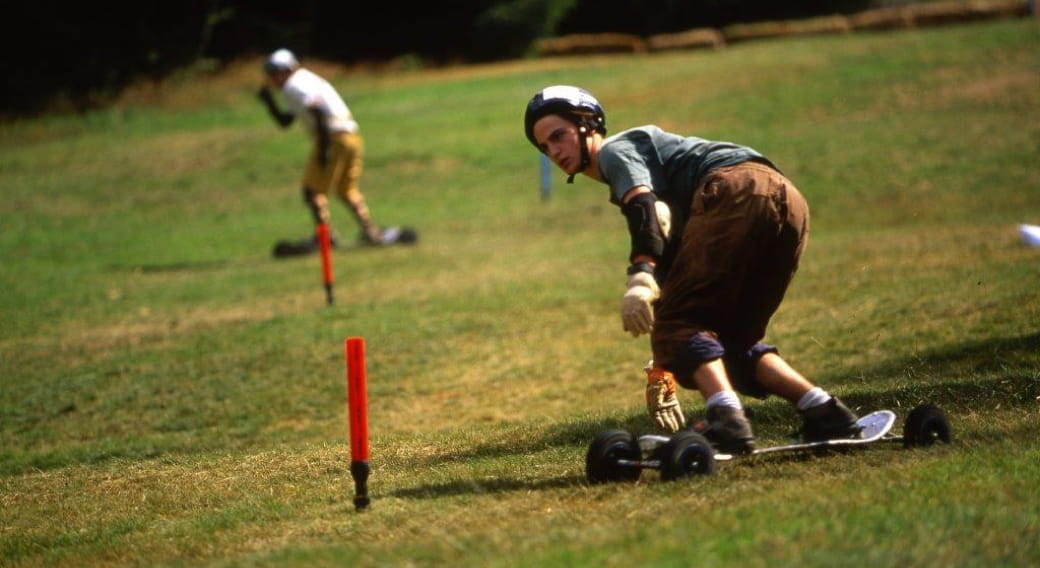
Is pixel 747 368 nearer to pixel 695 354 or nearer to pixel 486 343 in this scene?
pixel 695 354

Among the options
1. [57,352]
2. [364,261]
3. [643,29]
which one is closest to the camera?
[57,352]

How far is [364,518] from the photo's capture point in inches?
236

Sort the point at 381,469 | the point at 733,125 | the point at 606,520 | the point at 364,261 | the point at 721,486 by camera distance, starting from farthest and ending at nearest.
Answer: the point at 733,125
the point at 364,261
the point at 381,469
the point at 721,486
the point at 606,520

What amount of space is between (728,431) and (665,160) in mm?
1248

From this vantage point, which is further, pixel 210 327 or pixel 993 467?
pixel 210 327

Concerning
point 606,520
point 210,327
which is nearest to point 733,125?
point 210,327

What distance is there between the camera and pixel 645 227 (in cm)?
627

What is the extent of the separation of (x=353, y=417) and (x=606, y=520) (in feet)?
3.78

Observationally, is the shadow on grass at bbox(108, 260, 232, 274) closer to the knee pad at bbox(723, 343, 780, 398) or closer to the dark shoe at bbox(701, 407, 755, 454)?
the knee pad at bbox(723, 343, 780, 398)

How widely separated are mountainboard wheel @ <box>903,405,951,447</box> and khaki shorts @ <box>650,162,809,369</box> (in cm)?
74

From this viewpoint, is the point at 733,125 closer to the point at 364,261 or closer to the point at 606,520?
the point at 364,261

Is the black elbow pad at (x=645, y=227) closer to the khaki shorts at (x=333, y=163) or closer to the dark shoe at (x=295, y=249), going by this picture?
the khaki shorts at (x=333, y=163)

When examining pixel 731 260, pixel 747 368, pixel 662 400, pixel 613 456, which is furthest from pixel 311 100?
pixel 613 456

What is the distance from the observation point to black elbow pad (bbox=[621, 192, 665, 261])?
626 centimetres
